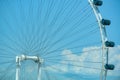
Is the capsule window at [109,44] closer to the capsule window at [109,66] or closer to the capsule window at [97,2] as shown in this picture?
the capsule window at [109,66]

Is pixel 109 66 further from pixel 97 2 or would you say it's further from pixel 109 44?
pixel 97 2

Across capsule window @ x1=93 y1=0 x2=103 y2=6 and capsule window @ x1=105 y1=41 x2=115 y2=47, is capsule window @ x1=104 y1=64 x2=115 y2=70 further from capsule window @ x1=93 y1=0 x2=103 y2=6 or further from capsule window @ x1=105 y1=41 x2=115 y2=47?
capsule window @ x1=93 y1=0 x2=103 y2=6

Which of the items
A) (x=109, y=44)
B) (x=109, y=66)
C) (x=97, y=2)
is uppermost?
(x=97, y=2)

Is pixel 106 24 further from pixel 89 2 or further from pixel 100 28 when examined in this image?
pixel 89 2

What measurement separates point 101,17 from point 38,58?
311 cm

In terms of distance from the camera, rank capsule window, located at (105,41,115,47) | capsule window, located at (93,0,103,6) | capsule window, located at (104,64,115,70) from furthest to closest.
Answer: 1. capsule window, located at (93,0,103,6)
2. capsule window, located at (105,41,115,47)
3. capsule window, located at (104,64,115,70)

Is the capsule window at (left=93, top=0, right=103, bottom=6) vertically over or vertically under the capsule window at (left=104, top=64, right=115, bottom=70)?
over

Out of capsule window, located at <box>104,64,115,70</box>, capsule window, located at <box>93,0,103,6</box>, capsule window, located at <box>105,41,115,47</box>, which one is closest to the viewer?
capsule window, located at <box>104,64,115,70</box>

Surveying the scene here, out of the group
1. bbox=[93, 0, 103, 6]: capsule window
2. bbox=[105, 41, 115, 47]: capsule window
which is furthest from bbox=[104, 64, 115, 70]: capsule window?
bbox=[93, 0, 103, 6]: capsule window

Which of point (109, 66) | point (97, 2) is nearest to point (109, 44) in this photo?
point (109, 66)

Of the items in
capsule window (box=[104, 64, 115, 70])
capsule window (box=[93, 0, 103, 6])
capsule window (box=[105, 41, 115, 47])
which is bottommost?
capsule window (box=[104, 64, 115, 70])

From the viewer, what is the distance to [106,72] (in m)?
12.4

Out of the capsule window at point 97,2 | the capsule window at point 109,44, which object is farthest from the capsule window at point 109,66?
the capsule window at point 97,2

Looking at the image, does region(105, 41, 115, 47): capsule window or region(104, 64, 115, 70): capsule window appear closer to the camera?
region(104, 64, 115, 70): capsule window
